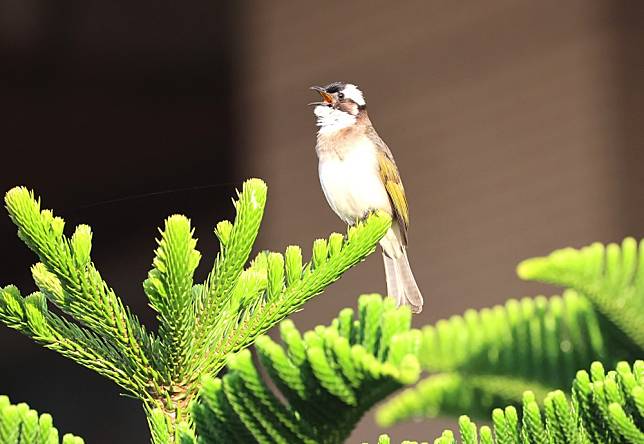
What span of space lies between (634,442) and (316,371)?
0.16 m

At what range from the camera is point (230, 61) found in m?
4.02

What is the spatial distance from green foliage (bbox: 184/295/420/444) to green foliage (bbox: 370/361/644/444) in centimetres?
4

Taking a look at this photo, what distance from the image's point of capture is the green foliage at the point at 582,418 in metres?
0.49

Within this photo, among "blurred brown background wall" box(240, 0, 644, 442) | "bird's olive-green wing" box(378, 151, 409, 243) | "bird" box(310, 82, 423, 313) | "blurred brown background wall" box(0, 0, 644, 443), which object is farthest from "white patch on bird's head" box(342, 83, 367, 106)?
"blurred brown background wall" box(240, 0, 644, 442)

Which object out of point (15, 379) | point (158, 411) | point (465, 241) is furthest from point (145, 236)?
point (158, 411)

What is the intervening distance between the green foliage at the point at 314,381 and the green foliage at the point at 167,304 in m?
0.04

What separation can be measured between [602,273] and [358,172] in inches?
17.7

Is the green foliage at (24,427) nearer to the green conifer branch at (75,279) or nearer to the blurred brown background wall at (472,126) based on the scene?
the green conifer branch at (75,279)

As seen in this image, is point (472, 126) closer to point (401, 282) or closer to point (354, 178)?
point (354, 178)

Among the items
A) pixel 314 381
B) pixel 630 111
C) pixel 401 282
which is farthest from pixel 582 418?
pixel 630 111

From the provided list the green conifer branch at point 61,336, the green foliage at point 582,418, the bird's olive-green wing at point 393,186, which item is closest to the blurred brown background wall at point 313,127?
the bird's olive-green wing at point 393,186

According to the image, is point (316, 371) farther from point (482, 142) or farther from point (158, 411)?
point (482, 142)

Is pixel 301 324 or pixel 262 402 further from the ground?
pixel 301 324

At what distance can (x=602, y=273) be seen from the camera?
2.93ft
